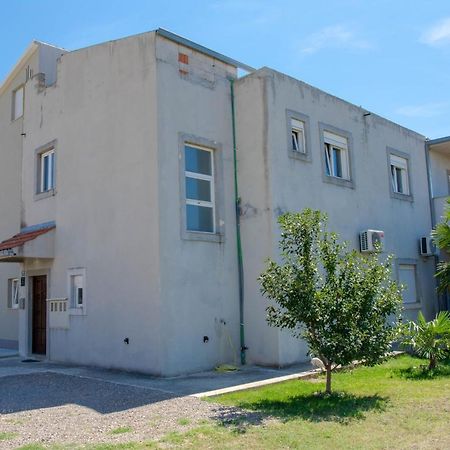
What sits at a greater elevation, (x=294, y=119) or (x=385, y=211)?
(x=294, y=119)

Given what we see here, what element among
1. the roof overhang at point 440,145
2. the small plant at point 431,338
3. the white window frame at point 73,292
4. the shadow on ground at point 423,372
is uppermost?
the roof overhang at point 440,145

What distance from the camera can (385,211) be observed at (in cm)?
1566

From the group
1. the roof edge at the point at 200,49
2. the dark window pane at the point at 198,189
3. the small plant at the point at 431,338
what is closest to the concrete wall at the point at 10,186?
the roof edge at the point at 200,49

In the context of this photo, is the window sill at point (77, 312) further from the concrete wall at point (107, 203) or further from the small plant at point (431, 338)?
the small plant at point (431, 338)

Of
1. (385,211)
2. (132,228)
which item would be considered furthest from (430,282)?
(132,228)

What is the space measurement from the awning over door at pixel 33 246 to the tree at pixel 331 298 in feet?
23.0

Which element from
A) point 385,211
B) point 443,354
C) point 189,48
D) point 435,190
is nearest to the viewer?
point 443,354

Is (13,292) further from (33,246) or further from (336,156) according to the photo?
(336,156)

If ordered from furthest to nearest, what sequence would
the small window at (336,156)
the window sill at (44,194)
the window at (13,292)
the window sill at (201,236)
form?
the window at (13,292) → the small window at (336,156) → the window sill at (44,194) → the window sill at (201,236)

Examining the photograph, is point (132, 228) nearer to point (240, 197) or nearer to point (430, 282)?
point (240, 197)

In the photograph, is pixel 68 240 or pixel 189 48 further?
pixel 68 240

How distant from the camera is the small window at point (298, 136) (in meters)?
13.1

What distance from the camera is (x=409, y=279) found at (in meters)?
16.4

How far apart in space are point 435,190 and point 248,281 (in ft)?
31.4
